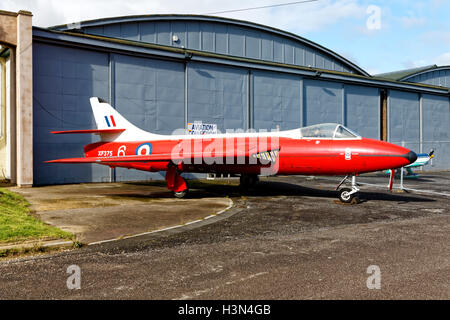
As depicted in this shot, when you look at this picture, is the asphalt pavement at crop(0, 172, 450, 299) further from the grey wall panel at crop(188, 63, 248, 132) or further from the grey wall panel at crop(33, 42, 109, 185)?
the grey wall panel at crop(188, 63, 248, 132)

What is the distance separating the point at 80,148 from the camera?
1917 centimetres

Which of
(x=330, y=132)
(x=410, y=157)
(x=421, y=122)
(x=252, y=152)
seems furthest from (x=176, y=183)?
(x=421, y=122)

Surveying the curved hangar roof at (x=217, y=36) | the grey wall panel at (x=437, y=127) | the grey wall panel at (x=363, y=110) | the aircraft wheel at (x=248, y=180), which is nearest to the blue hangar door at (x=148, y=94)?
the curved hangar roof at (x=217, y=36)

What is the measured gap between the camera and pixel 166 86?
21.7 m

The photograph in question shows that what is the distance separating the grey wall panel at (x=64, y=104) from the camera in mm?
18062

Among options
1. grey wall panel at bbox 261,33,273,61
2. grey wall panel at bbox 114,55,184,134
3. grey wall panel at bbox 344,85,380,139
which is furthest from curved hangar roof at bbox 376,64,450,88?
grey wall panel at bbox 114,55,184,134

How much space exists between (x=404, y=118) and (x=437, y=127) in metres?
4.90

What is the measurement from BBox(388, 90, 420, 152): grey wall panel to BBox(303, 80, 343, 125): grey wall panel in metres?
6.34

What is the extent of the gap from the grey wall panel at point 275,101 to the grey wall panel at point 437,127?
15.0 meters

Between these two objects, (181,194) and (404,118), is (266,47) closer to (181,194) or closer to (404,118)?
(404,118)

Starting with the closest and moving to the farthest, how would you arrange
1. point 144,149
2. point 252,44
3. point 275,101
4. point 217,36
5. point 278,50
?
point 144,149, point 217,36, point 275,101, point 252,44, point 278,50

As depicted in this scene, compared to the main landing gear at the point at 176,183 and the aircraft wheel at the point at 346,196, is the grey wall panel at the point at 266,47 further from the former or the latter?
the aircraft wheel at the point at 346,196

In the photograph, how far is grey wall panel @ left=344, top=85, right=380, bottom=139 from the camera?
29.1 meters

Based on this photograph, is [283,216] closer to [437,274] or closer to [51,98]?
[437,274]
